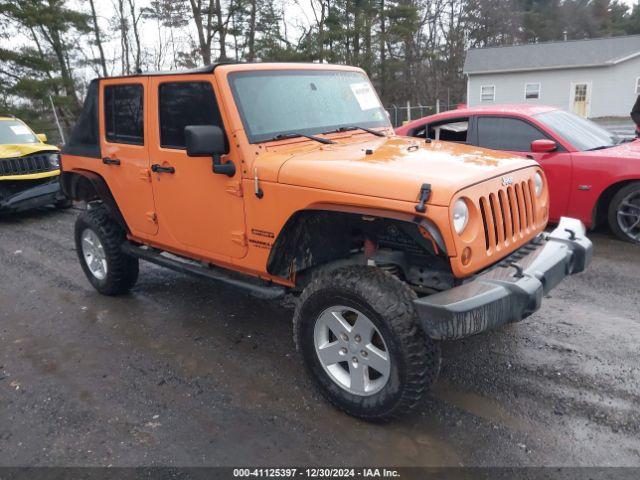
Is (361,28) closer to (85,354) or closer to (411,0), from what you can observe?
(411,0)

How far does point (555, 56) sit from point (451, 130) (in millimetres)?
25700

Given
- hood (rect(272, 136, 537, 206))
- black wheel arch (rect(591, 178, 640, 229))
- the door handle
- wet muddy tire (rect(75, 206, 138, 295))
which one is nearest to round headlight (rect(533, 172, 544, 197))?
hood (rect(272, 136, 537, 206))

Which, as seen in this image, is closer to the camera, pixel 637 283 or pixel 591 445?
pixel 591 445

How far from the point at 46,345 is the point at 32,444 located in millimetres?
1452

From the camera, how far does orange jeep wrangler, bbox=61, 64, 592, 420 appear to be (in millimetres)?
2699

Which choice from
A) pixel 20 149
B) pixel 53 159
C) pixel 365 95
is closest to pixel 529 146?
pixel 365 95

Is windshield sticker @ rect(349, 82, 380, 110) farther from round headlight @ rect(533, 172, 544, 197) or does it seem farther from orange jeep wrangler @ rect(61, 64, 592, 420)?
round headlight @ rect(533, 172, 544, 197)

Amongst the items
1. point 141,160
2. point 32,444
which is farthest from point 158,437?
point 141,160

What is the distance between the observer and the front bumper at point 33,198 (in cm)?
893

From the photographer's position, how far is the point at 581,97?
28.5 meters

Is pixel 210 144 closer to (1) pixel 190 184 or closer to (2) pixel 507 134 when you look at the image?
(1) pixel 190 184

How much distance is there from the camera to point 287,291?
374 cm

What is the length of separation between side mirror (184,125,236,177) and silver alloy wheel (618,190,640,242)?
4.78 meters

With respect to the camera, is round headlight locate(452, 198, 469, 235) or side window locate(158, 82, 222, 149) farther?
side window locate(158, 82, 222, 149)
